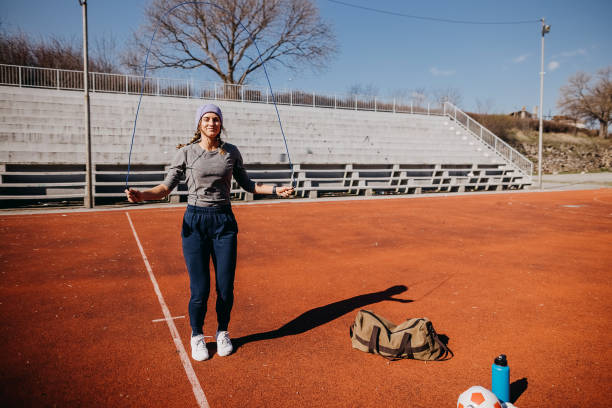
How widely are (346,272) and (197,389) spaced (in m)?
3.81

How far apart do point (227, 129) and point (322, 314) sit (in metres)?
16.9

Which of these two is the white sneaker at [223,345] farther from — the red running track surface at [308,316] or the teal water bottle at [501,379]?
the teal water bottle at [501,379]

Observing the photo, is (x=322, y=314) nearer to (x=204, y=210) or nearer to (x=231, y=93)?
(x=204, y=210)

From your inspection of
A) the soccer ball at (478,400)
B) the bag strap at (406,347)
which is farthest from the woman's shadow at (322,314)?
the soccer ball at (478,400)

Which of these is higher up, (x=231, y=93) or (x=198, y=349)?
(x=231, y=93)

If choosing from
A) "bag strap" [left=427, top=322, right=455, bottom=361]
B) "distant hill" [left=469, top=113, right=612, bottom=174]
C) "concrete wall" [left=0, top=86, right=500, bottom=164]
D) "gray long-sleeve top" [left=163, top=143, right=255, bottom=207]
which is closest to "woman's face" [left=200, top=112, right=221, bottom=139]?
"gray long-sleeve top" [left=163, top=143, right=255, bottom=207]

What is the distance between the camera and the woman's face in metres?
3.46

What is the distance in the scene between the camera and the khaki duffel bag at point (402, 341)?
3637 mm

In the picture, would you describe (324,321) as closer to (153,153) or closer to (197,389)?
(197,389)

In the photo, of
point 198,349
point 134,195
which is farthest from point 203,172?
point 198,349

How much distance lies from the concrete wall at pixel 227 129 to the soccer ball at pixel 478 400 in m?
15.7

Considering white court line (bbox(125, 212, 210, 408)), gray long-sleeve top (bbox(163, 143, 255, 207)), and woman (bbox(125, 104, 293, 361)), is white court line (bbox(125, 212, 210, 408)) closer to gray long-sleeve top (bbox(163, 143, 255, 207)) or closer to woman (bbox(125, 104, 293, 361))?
woman (bbox(125, 104, 293, 361))

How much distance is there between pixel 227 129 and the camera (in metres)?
20.4

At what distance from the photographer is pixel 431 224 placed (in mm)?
11523
